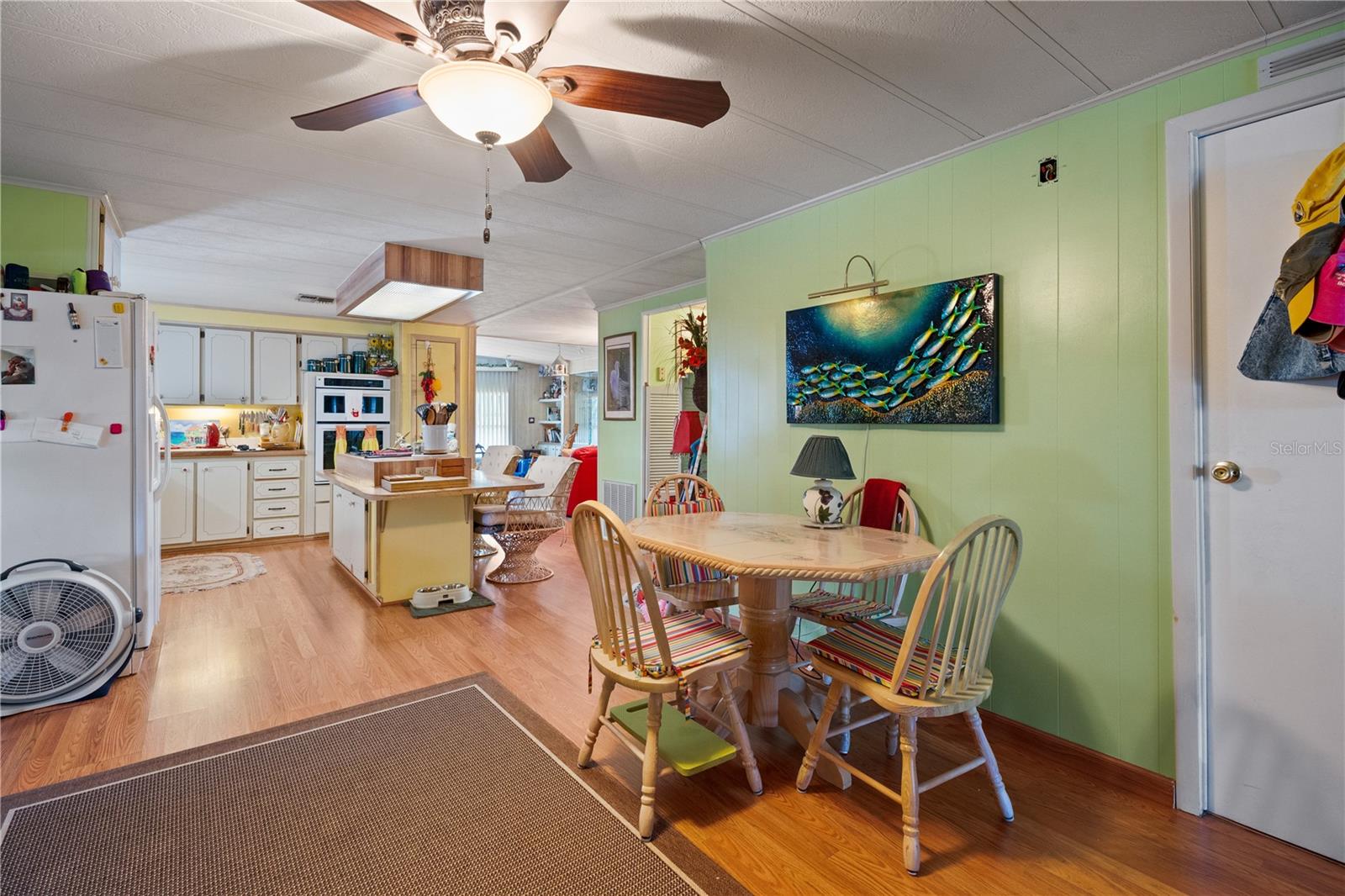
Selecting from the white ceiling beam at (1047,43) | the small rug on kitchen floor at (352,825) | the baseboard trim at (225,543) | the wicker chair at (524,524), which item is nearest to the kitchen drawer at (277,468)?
the baseboard trim at (225,543)

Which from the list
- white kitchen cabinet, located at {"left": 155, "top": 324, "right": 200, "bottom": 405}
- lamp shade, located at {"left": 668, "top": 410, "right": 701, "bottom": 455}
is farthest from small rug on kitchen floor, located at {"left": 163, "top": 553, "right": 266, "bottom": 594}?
lamp shade, located at {"left": 668, "top": 410, "right": 701, "bottom": 455}

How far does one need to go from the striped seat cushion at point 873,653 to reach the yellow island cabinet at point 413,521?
2.62 meters

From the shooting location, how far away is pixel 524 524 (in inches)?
183

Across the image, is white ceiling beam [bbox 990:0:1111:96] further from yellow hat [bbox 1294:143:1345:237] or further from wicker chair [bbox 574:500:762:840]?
wicker chair [bbox 574:500:762:840]

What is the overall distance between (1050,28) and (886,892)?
237cm

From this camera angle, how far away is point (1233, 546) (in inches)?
75.9

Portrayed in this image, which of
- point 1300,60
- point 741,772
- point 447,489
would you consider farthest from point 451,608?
point 1300,60

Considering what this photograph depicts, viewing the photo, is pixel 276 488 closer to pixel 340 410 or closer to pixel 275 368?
pixel 340 410

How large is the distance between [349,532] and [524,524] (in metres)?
1.24

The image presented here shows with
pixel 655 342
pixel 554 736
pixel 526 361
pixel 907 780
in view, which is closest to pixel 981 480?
pixel 907 780

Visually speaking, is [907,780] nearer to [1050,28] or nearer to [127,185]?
[1050,28]

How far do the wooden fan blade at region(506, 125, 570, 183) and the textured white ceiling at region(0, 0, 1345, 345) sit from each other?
22 centimetres

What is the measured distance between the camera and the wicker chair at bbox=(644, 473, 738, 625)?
104 inches

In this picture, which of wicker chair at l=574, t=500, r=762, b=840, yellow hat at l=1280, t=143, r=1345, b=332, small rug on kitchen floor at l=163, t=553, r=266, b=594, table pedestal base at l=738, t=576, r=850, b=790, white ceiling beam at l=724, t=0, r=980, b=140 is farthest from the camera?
small rug on kitchen floor at l=163, t=553, r=266, b=594
